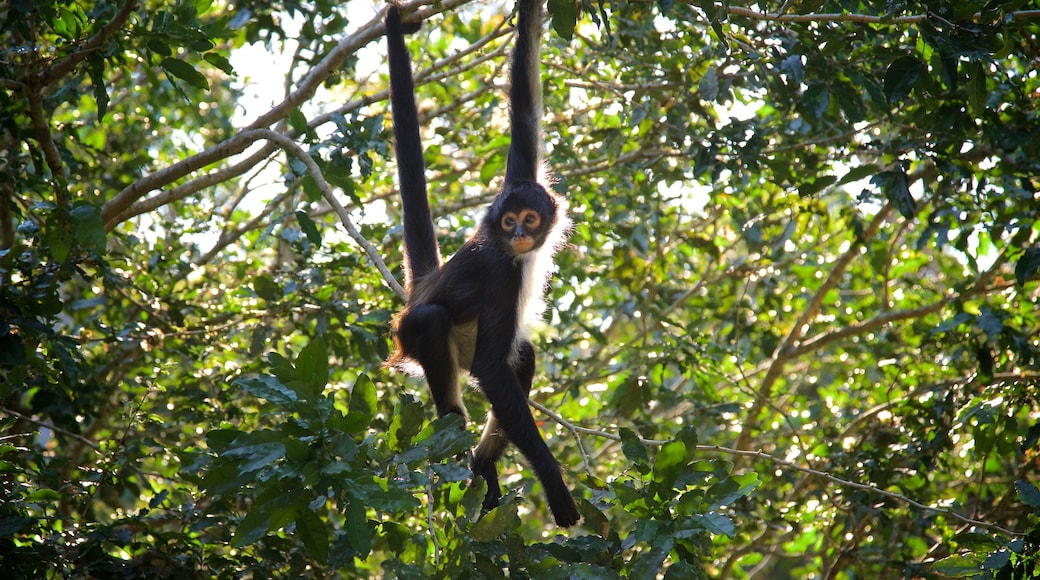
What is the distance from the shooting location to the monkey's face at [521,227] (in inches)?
155

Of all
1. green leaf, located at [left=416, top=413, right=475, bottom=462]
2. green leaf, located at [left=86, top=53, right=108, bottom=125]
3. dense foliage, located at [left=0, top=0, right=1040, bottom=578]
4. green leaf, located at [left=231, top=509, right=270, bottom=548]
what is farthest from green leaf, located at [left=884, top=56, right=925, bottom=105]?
green leaf, located at [left=86, top=53, right=108, bottom=125]

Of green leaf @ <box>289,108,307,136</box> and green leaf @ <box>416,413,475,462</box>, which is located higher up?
green leaf @ <box>289,108,307,136</box>

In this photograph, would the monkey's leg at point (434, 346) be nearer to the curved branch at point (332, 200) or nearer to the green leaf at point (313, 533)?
the curved branch at point (332, 200)

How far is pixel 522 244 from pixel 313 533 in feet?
6.48

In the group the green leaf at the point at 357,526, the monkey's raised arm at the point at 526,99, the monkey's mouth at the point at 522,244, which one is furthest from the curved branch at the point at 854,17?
the green leaf at the point at 357,526

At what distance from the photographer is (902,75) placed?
3035 millimetres

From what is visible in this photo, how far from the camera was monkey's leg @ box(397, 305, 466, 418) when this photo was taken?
3666mm

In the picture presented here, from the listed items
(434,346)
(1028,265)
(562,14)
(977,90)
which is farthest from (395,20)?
(1028,265)

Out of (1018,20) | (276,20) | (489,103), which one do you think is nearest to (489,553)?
(1018,20)

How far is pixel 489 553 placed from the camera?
2.53m

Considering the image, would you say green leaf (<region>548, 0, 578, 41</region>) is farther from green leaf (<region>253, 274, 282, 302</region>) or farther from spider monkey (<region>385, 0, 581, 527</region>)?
green leaf (<region>253, 274, 282, 302</region>)

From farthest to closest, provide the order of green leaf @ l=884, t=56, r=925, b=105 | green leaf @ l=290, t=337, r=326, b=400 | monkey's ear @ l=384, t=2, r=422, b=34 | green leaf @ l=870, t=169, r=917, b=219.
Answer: green leaf @ l=870, t=169, r=917, b=219 < monkey's ear @ l=384, t=2, r=422, b=34 < green leaf @ l=884, t=56, r=925, b=105 < green leaf @ l=290, t=337, r=326, b=400

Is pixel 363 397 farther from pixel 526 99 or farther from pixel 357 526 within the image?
pixel 526 99

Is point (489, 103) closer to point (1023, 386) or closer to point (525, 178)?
point (525, 178)
